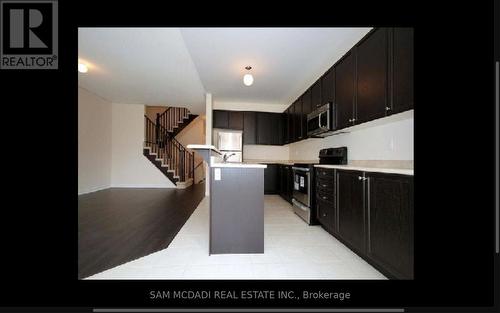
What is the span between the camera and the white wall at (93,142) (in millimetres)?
5332

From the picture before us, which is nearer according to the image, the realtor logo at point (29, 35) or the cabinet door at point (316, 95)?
the realtor logo at point (29, 35)

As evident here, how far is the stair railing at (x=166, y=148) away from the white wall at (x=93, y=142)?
115 centimetres

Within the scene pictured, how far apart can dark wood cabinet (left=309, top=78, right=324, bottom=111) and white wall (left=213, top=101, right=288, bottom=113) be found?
243cm

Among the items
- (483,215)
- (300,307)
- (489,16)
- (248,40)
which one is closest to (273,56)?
(248,40)

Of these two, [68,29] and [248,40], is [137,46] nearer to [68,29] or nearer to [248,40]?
[248,40]

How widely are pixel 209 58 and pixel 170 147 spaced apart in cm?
522

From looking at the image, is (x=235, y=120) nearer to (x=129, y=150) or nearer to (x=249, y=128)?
(x=249, y=128)

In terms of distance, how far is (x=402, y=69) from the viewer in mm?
1763

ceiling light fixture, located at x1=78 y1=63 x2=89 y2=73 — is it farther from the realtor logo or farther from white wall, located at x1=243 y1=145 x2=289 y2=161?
white wall, located at x1=243 y1=145 x2=289 y2=161

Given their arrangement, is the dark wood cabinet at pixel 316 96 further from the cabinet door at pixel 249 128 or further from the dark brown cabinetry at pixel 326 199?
the cabinet door at pixel 249 128

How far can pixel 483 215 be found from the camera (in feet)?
3.88

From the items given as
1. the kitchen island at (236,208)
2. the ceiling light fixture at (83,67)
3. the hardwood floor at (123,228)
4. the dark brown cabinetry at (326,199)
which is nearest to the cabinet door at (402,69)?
the dark brown cabinetry at (326,199)

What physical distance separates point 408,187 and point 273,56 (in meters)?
2.55

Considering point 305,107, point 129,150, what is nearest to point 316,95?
point 305,107
